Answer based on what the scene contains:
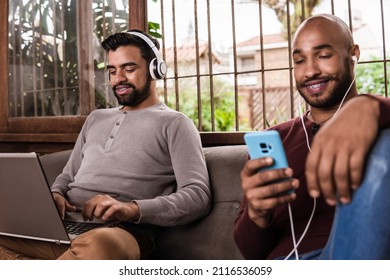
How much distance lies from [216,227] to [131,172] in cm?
27

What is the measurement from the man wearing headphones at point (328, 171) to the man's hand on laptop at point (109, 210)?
292 mm

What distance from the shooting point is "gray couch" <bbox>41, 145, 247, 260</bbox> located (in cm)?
125

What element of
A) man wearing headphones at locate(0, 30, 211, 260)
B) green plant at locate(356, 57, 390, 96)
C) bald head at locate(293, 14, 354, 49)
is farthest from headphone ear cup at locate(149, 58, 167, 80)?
green plant at locate(356, 57, 390, 96)

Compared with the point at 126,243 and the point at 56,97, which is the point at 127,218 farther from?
the point at 56,97

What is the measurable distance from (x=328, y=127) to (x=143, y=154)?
845 mm

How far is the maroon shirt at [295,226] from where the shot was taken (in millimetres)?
903

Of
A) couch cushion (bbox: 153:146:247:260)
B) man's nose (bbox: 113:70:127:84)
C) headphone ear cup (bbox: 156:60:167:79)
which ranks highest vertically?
headphone ear cup (bbox: 156:60:167:79)

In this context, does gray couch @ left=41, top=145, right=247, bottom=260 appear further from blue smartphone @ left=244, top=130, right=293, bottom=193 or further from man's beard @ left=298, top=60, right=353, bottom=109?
blue smartphone @ left=244, top=130, right=293, bottom=193

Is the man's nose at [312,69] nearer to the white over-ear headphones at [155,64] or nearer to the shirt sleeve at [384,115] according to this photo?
the shirt sleeve at [384,115]

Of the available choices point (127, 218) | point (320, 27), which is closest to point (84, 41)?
point (127, 218)

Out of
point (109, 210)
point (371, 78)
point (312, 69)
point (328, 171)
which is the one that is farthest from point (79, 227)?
point (371, 78)

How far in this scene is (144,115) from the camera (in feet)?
4.72

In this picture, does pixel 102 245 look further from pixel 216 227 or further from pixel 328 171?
pixel 328 171

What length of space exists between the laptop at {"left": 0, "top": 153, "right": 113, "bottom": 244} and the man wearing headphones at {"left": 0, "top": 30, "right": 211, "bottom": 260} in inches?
1.7
